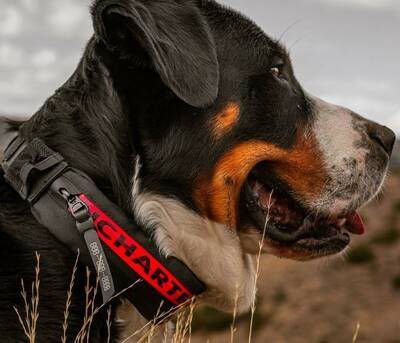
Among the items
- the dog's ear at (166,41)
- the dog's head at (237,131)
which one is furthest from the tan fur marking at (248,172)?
the dog's ear at (166,41)

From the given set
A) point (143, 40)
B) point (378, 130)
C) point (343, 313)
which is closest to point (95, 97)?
point (143, 40)

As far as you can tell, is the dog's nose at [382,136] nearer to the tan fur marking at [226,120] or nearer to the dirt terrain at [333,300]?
the tan fur marking at [226,120]

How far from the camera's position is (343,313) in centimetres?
1346

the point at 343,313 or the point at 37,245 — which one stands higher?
the point at 37,245

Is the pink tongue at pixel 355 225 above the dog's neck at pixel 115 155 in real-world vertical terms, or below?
below

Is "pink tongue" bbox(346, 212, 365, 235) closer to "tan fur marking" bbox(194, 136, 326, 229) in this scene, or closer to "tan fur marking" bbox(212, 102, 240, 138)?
"tan fur marking" bbox(194, 136, 326, 229)

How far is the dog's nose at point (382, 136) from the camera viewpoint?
3889mm

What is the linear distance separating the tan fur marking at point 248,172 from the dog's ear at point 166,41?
31 cm

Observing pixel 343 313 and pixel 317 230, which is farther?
pixel 343 313

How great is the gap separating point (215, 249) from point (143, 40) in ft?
3.09

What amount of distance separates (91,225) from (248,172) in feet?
2.56

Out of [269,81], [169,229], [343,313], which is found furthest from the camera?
[343,313]

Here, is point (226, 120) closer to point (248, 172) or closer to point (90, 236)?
point (248, 172)

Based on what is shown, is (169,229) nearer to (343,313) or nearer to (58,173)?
(58,173)
